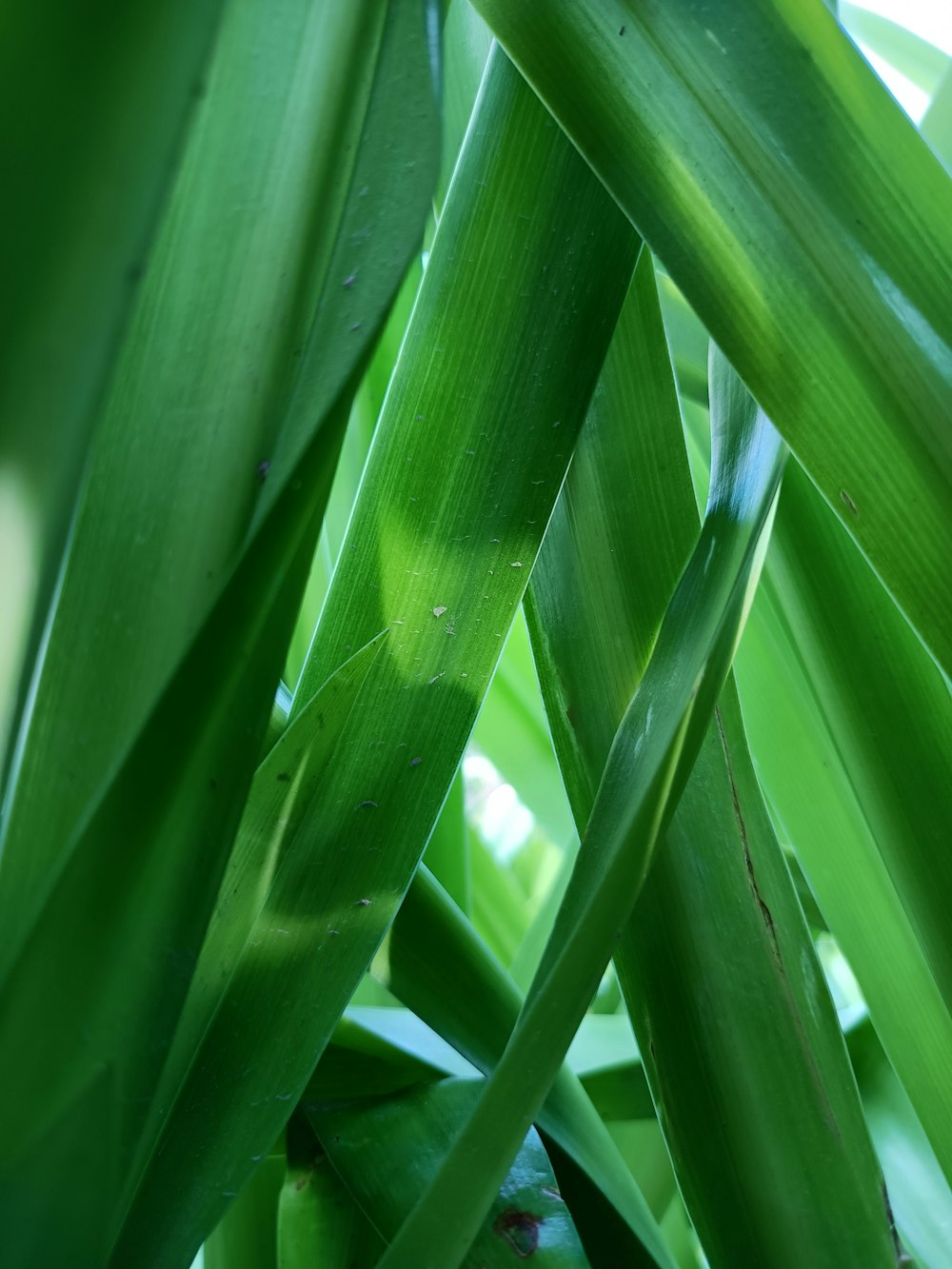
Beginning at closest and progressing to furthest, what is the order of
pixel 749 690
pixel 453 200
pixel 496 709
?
1. pixel 453 200
2. pixel 749 690
3. pixel 496 709

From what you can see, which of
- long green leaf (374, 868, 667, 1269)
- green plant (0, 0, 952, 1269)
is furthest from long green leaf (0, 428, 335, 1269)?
long green leaf (374, 868, 667, 1269)

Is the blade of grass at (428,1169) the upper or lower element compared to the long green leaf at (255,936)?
lower

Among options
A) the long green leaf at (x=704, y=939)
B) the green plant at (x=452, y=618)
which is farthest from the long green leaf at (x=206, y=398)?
the long green leaf at (x=704, y=939)

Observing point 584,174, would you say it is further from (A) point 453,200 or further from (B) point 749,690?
(B) point 749,690

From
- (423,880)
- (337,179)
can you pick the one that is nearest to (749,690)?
(423,880)

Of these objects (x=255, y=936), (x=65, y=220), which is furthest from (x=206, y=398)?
(x=255, y=936)

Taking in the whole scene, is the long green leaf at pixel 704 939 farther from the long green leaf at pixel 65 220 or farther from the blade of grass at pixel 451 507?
the long green leaf at pixel 65 220
